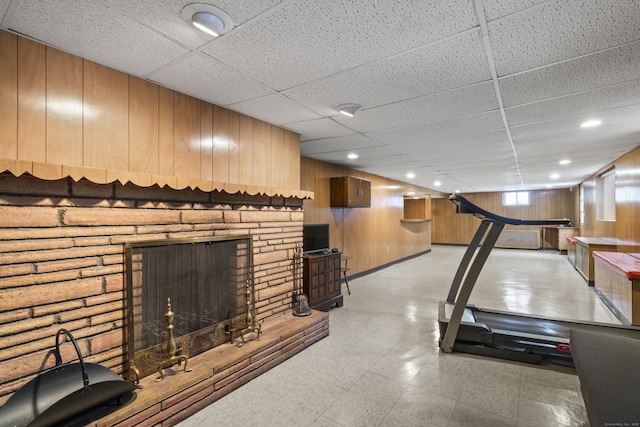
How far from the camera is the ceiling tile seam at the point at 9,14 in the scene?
147 centimetres

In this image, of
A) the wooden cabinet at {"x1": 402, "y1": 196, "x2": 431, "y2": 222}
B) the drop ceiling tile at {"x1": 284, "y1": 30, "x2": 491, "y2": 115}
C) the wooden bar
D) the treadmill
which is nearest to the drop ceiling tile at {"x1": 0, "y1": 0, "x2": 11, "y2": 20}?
the drop ceiling tile at {"x1": 284, "y1": 30, "x2": 491, "y2": 115}

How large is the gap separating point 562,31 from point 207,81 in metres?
2.31

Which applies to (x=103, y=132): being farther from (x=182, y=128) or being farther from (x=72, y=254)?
(x=72, y=254)

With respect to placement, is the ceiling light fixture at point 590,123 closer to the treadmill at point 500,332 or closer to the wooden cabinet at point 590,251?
the treadmill at point 500,332

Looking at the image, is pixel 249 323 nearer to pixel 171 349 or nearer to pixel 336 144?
pixel 171 349

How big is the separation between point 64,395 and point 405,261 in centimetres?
870

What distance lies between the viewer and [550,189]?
12133 mm

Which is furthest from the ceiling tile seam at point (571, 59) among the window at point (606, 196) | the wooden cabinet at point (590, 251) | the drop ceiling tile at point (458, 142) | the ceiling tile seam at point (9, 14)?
→ the window at point (606, 196)

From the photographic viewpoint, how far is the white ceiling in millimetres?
1532

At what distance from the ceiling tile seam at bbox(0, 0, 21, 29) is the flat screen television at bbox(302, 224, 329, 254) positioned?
A: 351 cm

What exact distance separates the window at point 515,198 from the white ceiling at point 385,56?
34.0ft

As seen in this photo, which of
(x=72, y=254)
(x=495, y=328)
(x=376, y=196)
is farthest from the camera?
(x=376, y=196)

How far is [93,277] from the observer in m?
2.02

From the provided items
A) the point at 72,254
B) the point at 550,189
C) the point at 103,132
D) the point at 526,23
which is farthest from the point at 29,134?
the point at 550,189
